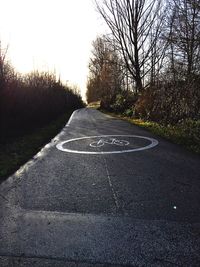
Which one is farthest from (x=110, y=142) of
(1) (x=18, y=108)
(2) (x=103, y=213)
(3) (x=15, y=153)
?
(2) (x=103, y=213)

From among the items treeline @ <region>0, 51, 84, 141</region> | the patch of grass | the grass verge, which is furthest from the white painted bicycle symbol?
treeline @ <region>0, 51, 84, 141</region>

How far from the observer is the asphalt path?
2873 mm

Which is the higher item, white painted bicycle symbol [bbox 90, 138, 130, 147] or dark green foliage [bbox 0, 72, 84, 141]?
dark green foliage [bbox 0, 72, 84, 141]

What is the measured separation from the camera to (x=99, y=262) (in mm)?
2744

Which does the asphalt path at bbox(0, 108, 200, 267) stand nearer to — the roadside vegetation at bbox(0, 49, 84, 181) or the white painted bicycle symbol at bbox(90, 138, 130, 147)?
the roadside vegetation at bbox(0, 49, 84, 181)

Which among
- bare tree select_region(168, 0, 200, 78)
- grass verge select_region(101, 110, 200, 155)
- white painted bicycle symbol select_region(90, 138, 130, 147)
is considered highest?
bare tree select_region(168, 0, 200, 78)

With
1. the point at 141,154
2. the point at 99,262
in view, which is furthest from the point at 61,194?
the point at 141,154

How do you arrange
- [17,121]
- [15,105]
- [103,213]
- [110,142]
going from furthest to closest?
1. [17,121]
2. [15,105]
3. [110,142]
4. [103,213]

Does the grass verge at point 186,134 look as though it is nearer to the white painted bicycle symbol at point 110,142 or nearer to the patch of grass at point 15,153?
the white painted bicycle symbol at point 110,142

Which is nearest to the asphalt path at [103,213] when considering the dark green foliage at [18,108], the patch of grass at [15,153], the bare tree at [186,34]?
the patch of grass at [15,153]

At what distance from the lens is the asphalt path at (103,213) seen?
287 centimetres

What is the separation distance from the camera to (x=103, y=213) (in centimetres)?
388

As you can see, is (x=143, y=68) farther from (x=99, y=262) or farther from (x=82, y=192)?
(x=99, y=262)

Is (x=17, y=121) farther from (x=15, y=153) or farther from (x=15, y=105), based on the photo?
(x=15, y=153)
